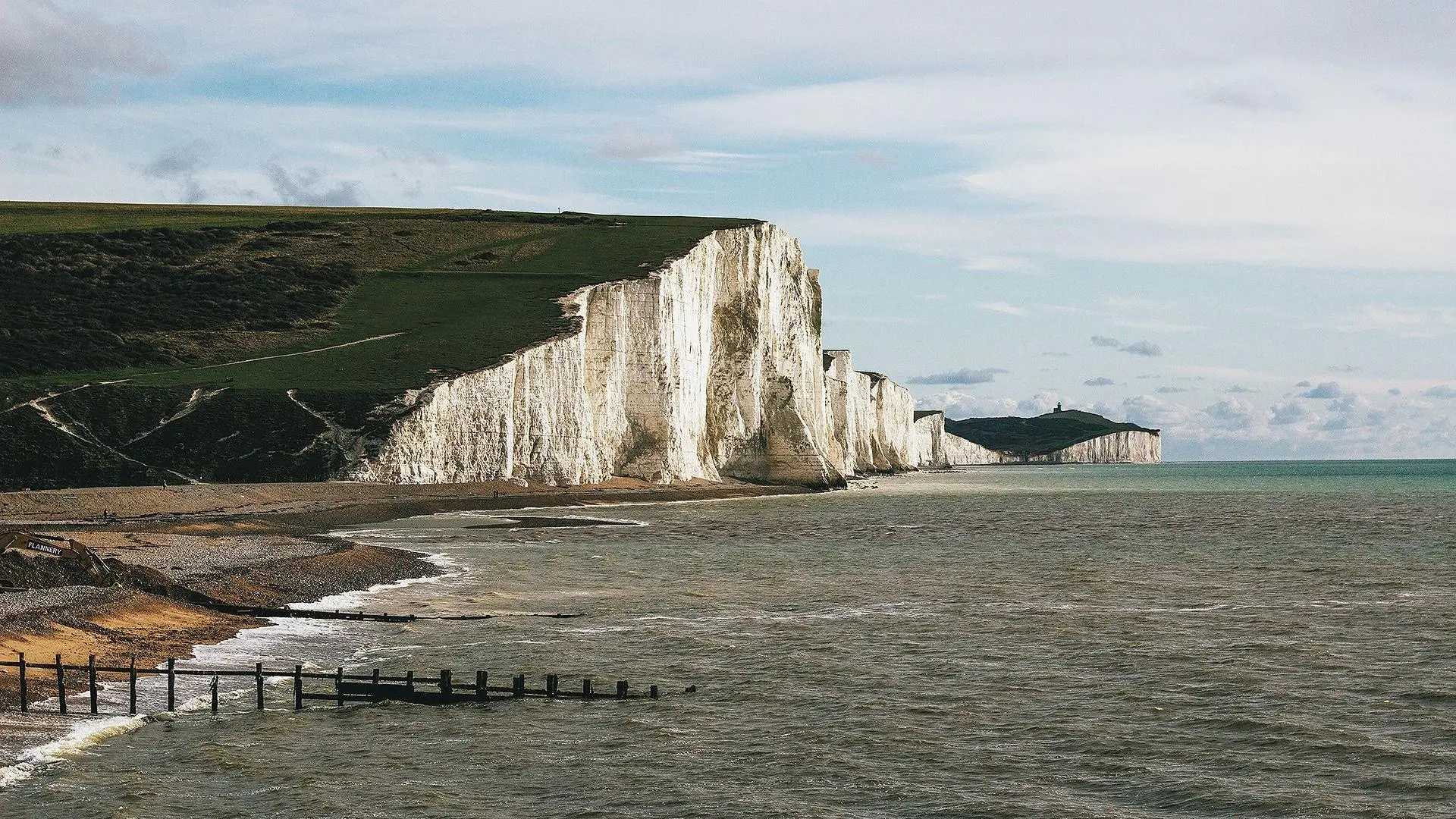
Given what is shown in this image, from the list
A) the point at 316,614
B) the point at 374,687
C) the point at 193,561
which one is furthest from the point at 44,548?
the point at 374,687

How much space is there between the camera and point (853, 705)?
2081 cm

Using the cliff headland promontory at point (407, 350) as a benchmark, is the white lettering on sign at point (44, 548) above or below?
below

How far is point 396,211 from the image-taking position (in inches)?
5389

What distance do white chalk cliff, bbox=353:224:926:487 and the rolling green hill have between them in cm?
184

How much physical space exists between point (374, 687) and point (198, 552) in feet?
58.8

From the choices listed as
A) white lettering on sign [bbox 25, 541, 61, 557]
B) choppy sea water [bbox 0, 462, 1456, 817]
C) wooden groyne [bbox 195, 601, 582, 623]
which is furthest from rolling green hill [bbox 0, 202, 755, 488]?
wooden groyne [bbox 195, 601, 582, 623]

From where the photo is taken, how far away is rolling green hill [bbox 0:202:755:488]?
6172 cm

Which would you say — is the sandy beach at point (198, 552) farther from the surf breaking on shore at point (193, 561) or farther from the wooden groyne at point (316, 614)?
the wooden groyne at point (316, 614)

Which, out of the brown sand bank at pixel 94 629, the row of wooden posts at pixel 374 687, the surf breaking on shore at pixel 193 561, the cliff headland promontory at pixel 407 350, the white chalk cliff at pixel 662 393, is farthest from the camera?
the white chalk cliff at pixel 662 393

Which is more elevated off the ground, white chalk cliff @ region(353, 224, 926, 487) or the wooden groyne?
white chalk cliff @ region(353, 224, 926, 487)

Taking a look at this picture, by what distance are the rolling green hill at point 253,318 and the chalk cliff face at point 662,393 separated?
193 cm

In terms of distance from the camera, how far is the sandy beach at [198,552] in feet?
74.5

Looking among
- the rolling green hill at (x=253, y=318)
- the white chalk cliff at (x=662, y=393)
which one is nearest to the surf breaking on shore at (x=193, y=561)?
the white chalk cliff at (x=662, y=393)

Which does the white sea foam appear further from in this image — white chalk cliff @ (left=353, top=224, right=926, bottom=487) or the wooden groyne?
white chalk cliff @ (left=353, top=224, right=926, bottom=487)
